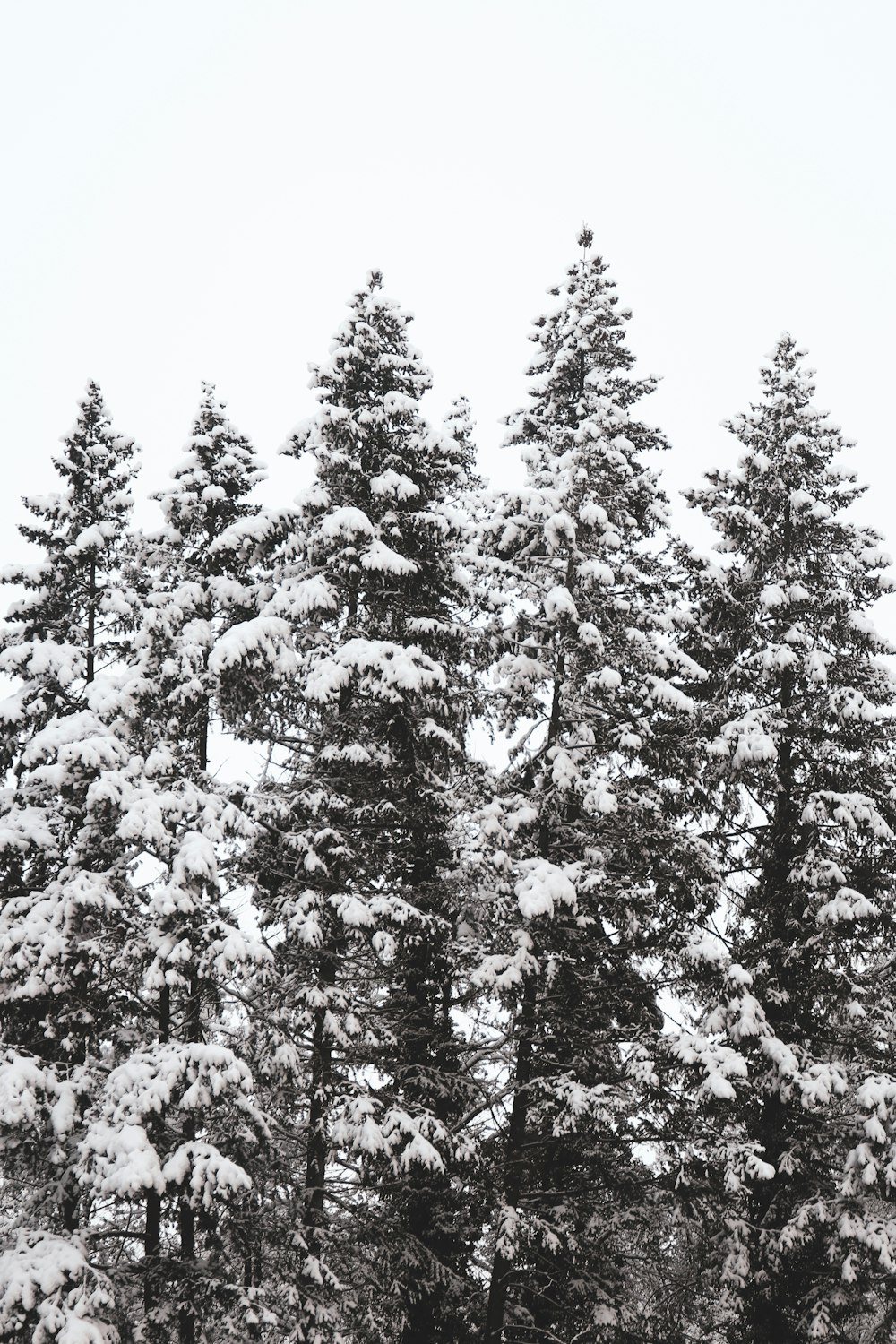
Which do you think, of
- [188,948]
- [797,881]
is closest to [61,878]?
[188,948]

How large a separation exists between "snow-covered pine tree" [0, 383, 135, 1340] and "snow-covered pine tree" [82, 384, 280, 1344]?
0.42 m

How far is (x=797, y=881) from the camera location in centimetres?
1573

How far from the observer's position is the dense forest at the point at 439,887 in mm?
12109

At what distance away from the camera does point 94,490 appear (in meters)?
14.2

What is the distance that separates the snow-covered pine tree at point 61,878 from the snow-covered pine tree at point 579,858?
4.78 metres

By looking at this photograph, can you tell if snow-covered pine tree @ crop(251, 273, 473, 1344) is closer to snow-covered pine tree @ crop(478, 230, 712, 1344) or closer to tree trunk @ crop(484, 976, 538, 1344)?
tree trunk @ crop(484, 976, 538, 1344)

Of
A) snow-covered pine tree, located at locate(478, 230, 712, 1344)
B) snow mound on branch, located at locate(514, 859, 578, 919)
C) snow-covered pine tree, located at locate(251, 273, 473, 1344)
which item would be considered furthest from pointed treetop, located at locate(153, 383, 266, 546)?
snow mound on branch, located at locate(514, 859, 578, 919)

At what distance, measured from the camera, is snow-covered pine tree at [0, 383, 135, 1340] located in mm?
11141

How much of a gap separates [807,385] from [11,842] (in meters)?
14.3

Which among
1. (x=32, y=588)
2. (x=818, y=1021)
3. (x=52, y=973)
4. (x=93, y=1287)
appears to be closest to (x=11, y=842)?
(x=52, y=973)

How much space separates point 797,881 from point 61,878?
10455 millimetres

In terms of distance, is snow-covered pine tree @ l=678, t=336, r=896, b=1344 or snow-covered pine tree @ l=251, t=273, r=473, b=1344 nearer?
snow-covered pine tree @ l=251, t=273, r=473, b=1344

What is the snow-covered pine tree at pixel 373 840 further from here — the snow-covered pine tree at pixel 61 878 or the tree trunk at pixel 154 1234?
the snow-covered pine tree at pixel 61 878

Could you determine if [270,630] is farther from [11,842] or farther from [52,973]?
[52,973]
